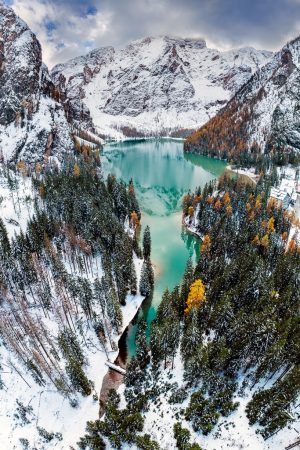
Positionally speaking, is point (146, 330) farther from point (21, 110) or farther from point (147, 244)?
point (21, 110)

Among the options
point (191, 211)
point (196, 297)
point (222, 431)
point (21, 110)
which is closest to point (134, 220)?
point (191, 211)

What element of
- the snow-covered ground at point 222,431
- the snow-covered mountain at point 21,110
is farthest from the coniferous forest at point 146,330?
the snow-covered mountain at point 21,110

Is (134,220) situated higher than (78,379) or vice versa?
(134,220)

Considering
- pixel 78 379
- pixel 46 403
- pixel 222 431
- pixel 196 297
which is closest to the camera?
pixel 222 431

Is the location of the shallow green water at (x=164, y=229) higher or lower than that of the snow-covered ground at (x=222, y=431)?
higher

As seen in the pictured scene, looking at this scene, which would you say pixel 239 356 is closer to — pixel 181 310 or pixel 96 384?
pixel 181 310

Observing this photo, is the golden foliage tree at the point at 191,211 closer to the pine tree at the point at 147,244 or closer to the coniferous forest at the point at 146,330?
the coniferous forest at the point at 146,330

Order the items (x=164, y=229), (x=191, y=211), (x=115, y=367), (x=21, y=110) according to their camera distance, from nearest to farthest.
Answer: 1. (x=115, y=367)
2. (x=164, y=229)
3. (x=191, y=211)
4. (x=21, y=110)

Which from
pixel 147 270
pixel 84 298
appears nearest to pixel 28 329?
pixel 84 298

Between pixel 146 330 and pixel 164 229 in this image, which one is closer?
pixel 146 330

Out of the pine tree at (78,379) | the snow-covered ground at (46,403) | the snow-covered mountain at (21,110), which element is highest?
the snow-covered mountain at (21,110)

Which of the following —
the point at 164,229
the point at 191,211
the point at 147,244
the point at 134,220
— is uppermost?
the point at 191,211
